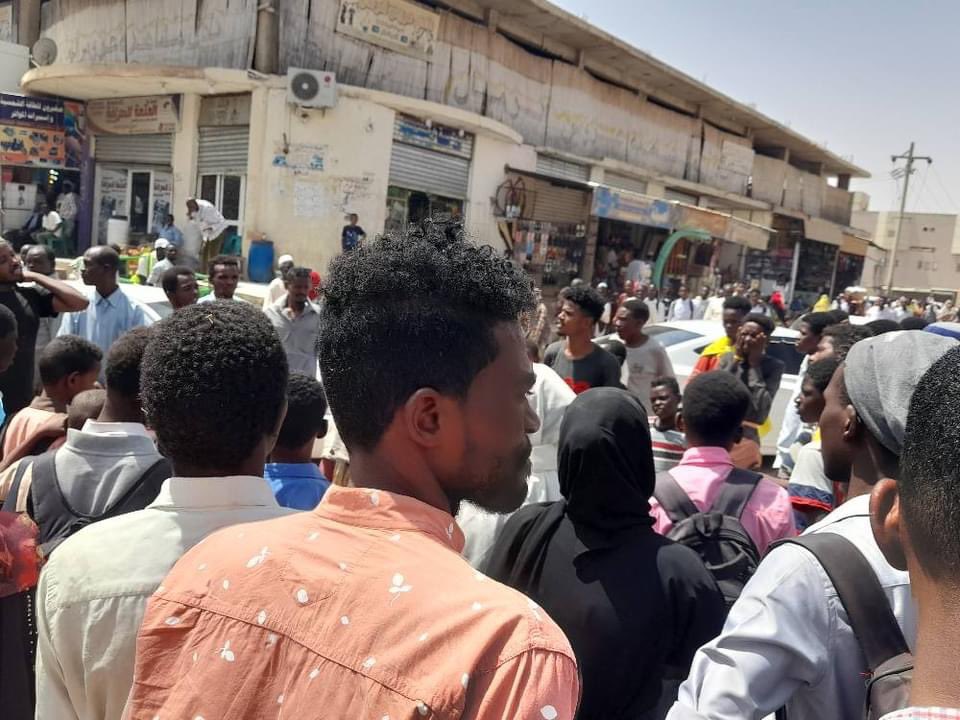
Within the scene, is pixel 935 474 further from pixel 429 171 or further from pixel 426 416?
pixel 429 171

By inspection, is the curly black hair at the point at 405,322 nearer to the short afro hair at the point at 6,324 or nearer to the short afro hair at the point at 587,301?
the short afro hair at the point at 6,324

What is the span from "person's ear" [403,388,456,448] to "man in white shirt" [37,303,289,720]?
70cm

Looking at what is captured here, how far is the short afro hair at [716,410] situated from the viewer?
298 centimetres

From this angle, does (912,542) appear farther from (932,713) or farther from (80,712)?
(80,712)

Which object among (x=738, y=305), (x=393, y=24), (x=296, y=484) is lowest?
(x=296, y=484)

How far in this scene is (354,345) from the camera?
116 cm

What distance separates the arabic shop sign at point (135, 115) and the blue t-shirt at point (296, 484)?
12.6 m

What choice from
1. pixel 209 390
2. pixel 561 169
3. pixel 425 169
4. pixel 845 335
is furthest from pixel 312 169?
pixel 209 390

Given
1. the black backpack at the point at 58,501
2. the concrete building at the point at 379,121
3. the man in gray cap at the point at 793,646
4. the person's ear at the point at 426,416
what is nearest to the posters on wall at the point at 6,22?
the concrete building at the point at 379,121

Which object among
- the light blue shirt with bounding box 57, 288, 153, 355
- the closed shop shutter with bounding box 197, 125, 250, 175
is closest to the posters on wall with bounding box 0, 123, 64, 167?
the closed shop shutter with bounding box 197, 125, 250, 175

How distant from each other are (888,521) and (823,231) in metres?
30.5

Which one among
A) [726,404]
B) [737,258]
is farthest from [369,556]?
[737,258]

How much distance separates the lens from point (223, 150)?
13.0 m

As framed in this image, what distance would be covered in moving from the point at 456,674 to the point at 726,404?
238cm
